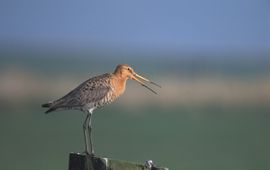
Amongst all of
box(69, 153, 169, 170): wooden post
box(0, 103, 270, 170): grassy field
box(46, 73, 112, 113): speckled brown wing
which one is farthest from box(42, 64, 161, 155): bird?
box(0, 103, 270, 170): grassy field

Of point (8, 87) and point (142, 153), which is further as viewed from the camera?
point (8, 87)

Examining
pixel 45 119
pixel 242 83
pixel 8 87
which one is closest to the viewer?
pixel 45 119

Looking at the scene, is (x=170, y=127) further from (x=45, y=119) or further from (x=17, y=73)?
(x=17, y=73)

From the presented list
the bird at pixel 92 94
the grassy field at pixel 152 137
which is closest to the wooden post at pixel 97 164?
the bird at pixel 92 94

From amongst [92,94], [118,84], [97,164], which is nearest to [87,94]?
[92,94]

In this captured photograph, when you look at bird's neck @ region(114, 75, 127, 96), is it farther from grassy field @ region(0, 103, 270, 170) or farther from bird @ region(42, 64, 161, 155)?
grassy field @ region(0, 103, 270, 170)

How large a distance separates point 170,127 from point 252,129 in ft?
12.5

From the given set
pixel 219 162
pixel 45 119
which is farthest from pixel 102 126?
pixel 219 162

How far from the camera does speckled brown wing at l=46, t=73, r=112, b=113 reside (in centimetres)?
1379

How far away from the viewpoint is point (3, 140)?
3209 centimetres

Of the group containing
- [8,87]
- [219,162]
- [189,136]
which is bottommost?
[219,162]

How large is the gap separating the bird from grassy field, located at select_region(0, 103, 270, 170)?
9.64m

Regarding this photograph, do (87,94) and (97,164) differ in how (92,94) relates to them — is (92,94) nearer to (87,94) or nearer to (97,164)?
(87,94)

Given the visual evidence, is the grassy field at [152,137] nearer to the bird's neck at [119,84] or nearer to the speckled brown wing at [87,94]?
the bird's neck at [119,84]
